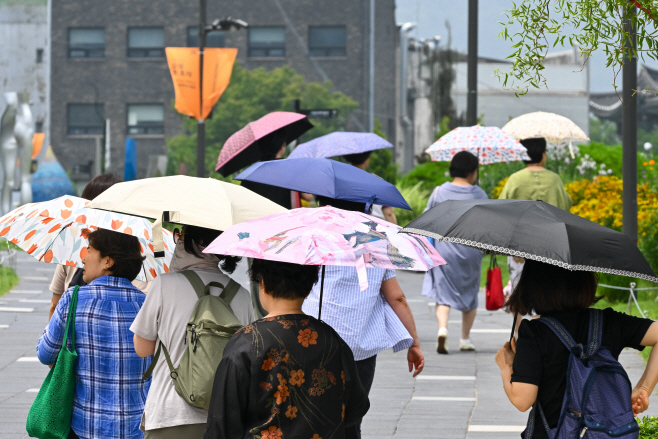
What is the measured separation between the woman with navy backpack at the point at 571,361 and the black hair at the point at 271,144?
3681 millimetres

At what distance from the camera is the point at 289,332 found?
2.99m

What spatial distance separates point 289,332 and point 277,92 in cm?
3996

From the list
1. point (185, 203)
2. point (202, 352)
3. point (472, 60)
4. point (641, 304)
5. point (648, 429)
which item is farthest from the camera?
point (472, 60)

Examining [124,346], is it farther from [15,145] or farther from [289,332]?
[15,145]

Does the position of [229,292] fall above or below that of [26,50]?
below

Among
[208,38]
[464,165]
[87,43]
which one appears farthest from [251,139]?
[87,43]

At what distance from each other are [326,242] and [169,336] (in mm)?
773

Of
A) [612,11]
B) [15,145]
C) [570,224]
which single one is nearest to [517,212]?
[570,224]

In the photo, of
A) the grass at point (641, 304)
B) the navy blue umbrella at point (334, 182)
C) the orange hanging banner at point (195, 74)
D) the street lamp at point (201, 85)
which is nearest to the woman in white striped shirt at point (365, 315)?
the navy blue umbrella at point (334, 182)

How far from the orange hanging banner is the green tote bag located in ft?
40.9

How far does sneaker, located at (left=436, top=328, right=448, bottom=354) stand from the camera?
8.98 metres

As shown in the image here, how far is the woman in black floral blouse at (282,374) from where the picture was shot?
9.59ft

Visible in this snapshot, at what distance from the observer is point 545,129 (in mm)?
11688

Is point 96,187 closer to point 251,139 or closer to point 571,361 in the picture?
point 251,139
